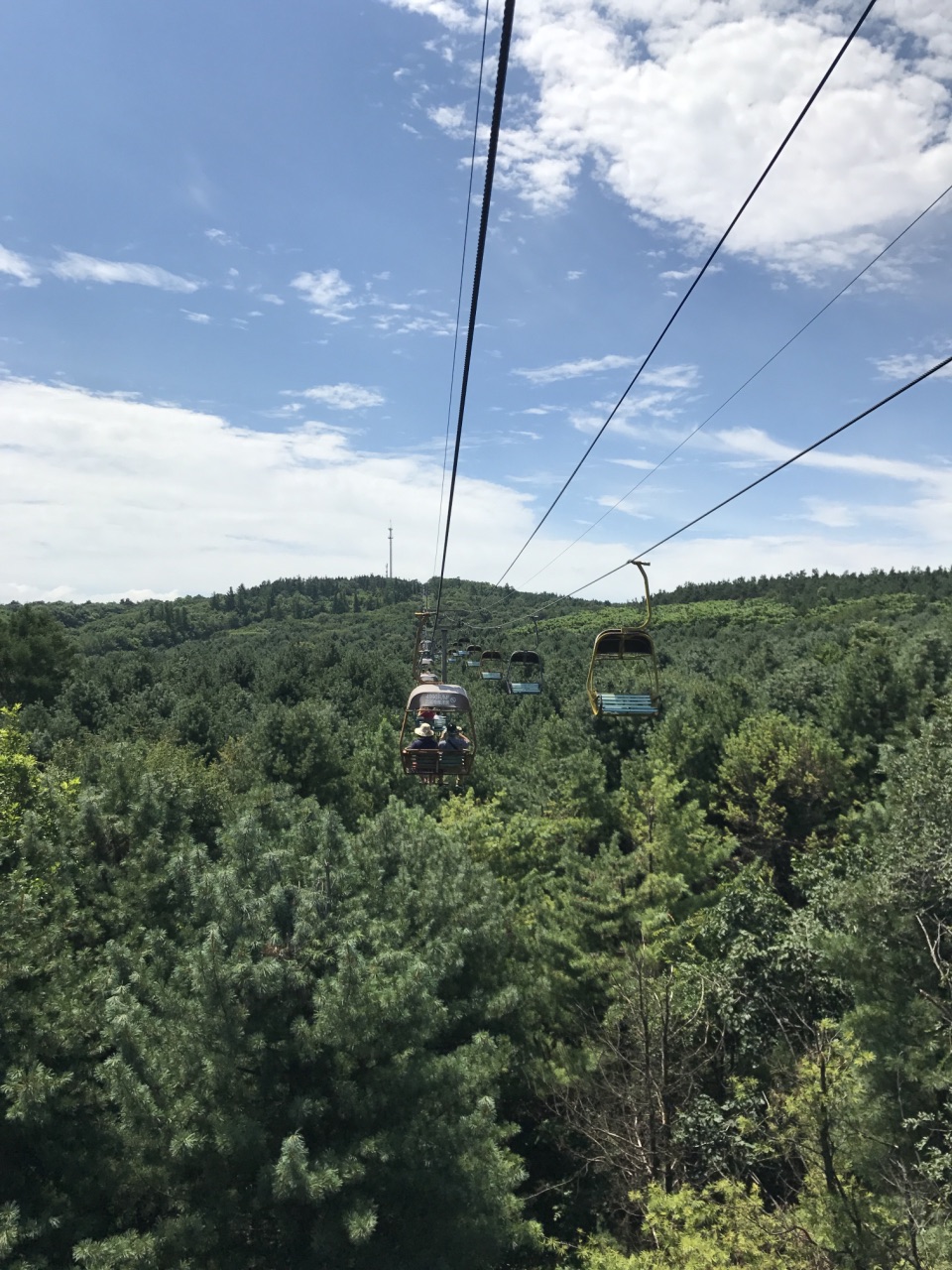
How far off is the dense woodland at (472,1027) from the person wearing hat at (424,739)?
3.36 meters

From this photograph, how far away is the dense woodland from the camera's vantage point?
12422mm

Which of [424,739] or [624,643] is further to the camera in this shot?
[424,739]

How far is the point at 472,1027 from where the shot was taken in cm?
1859

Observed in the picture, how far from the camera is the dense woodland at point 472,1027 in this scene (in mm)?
12422

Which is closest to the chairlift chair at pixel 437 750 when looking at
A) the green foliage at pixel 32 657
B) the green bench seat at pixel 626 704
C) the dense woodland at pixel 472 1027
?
the green bench seat at pixel 626 704

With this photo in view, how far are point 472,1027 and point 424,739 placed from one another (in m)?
7.87

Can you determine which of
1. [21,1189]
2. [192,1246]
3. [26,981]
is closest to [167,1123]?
[192,1246]

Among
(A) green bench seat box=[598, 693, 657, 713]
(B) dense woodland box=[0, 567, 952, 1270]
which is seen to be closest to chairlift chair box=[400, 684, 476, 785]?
(A) green bench seat box=[598, 693, 657, 713]

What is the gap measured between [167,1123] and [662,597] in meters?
183

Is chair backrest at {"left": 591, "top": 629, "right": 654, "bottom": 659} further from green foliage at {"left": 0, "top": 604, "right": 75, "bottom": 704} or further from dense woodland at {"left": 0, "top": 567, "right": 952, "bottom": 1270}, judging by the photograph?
green foliage at {"left": 0, "top": 604, "right": 75, "bottom": 704}

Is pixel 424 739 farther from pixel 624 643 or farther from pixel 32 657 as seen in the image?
pixel 32 657

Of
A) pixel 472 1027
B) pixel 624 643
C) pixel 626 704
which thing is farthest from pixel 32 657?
pixel 624 643

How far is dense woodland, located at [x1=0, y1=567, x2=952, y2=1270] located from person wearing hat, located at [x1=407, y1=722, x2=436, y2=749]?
132 inches

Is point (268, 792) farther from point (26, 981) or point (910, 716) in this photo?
point (910, 716)
